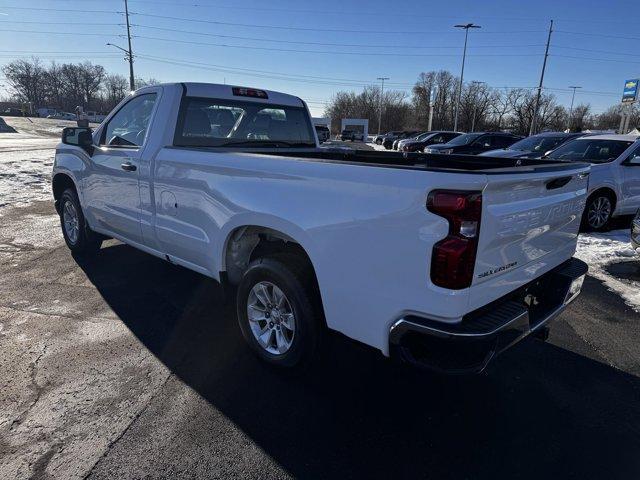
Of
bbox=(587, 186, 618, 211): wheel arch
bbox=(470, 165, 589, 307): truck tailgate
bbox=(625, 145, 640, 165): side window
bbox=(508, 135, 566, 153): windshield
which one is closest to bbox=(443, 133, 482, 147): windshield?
bbox=(508, 135, 566, 153): windshield

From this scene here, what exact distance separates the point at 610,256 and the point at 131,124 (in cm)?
666

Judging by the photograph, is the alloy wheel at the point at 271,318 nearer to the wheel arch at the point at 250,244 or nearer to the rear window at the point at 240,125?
the wheel arch at the point at 250,244

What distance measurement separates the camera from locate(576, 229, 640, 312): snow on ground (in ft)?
17.2

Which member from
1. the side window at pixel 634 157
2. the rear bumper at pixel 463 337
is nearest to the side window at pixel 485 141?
the side window at pixel 634 157

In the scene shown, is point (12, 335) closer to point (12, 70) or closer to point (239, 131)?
point (239, 131)

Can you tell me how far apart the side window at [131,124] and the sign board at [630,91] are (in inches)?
1056

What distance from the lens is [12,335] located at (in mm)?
3764

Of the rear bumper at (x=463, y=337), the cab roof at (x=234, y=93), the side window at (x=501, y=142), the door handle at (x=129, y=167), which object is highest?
the cab roof at (x=234, y=93)

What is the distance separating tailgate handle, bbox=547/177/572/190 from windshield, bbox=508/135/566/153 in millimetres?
11127

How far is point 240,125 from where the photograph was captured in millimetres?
4625

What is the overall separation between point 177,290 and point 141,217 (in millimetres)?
950

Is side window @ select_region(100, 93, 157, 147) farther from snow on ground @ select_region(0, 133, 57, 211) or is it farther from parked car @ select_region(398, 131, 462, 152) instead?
parked car @ select_region(398, 131, 462, 152)

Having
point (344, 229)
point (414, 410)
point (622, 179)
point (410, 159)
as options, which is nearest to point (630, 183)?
point (622, 179)

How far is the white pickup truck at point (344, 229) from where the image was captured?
2.22m
